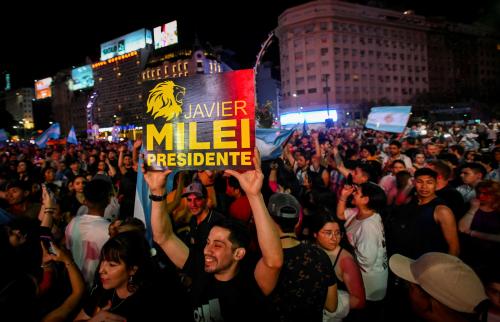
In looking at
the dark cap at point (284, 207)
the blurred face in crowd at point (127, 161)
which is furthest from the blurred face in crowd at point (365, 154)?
the dark cap at point (284, 207)

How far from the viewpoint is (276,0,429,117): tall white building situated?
263 ft

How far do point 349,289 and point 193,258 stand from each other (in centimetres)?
150

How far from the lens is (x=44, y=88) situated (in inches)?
5172

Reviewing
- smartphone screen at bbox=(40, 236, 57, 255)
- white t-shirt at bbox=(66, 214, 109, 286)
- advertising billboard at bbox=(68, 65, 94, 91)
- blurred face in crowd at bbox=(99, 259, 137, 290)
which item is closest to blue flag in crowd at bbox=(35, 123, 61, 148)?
white t-shirt at bbox=(66, 214, 109, 286)

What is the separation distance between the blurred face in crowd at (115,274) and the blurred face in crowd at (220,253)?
0.59 metres

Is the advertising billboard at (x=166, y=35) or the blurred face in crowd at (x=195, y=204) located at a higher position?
the advertising billboard at (x=166, y=35)

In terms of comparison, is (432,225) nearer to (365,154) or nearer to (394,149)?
(394,149)

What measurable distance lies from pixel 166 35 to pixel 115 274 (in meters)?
103

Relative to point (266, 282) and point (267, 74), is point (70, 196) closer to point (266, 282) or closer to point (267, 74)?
point (266, 282)

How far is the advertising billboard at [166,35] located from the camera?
94.6 meters

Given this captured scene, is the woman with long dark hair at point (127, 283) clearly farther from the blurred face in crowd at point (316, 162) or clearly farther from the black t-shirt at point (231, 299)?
the blurred face in crowd at point (316, 162)

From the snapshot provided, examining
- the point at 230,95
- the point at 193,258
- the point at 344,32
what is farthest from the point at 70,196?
the point at 344,32

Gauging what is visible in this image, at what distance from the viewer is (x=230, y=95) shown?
9.23 feet

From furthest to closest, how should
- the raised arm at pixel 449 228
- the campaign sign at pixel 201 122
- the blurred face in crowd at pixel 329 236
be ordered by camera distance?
the raised arm at pixel 449 228, the blurred face in crowd at pixel 329 236, the campaign sign at pixel 201 122
